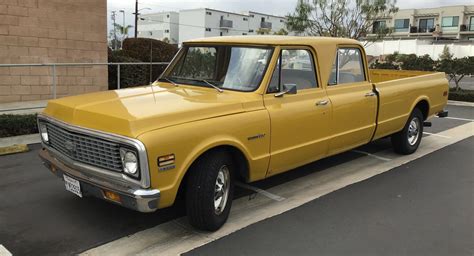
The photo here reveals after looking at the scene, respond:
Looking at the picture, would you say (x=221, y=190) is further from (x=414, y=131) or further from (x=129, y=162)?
(x=414, y=131)

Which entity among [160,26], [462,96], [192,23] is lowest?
[462,96]

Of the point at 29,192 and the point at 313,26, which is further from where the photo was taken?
the point at 313,26

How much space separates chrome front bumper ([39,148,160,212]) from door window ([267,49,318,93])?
1839 millimetres

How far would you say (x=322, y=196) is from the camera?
5309mm

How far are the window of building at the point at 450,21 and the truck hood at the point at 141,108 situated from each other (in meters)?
77.1

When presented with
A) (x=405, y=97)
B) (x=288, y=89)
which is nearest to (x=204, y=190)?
(x=288, y=89)

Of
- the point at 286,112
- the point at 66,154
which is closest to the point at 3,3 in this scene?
the point at 66,154

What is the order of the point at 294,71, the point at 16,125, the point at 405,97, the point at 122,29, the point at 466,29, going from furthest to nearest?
1. the point at 466,29
2. the point at 122,29
3. the point at 16,125
4. the point at 405,97
5. the point at 294,71

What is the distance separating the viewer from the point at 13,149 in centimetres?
698

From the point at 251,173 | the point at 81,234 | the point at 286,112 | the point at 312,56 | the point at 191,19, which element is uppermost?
the point at 191,19

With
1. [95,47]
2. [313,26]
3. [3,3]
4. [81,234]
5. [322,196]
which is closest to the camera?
[81,234]

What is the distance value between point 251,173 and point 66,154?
1.81m

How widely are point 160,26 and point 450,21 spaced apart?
64.0 m

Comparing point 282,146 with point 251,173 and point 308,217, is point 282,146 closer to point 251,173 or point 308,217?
point 251,173
